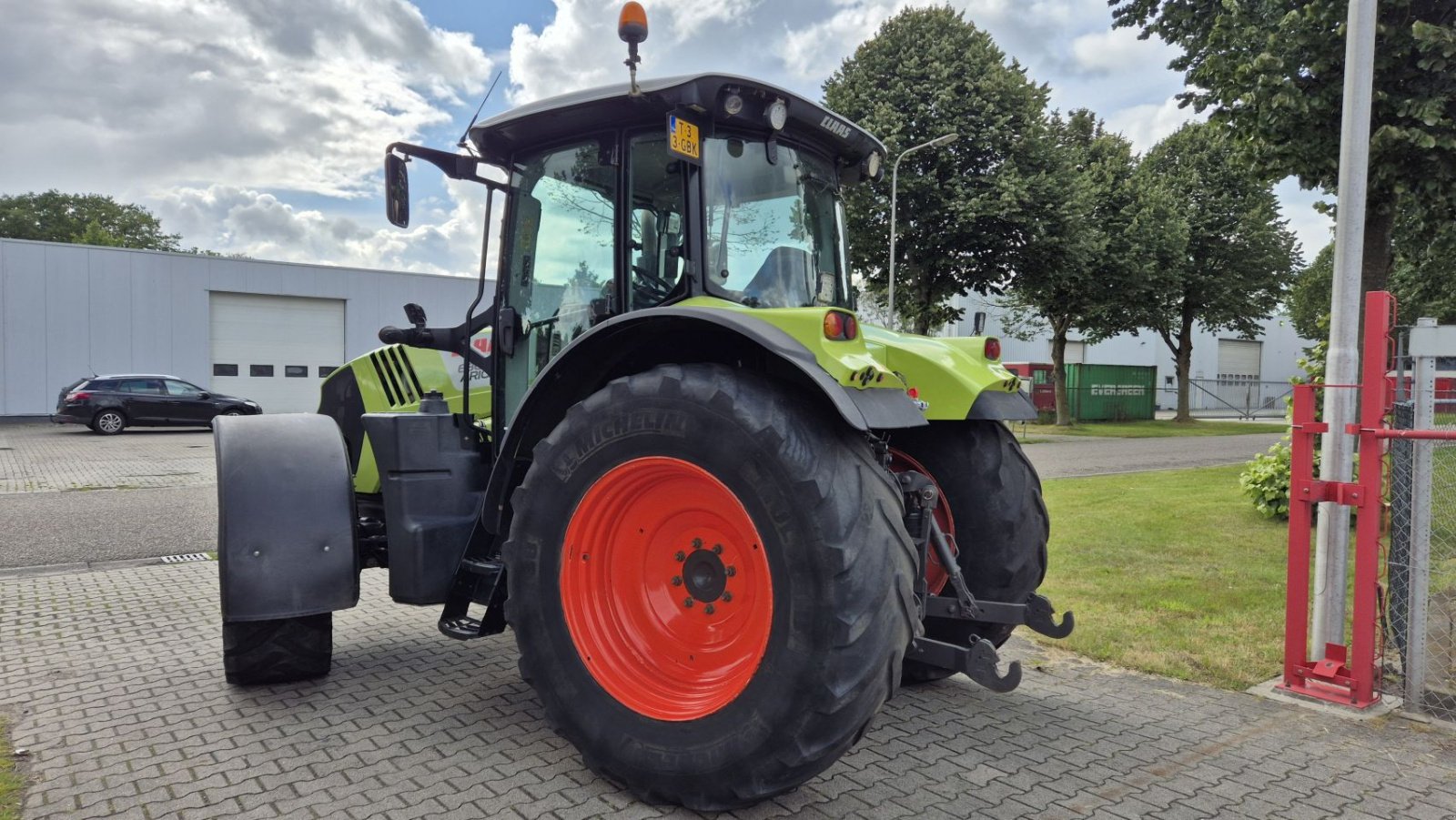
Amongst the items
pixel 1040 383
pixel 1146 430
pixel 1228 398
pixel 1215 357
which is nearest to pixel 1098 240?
pixel 1146 430

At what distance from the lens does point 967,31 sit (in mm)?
20641

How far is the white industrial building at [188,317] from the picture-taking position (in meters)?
25.4

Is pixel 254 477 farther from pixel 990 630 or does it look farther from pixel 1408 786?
pixel 1408 786

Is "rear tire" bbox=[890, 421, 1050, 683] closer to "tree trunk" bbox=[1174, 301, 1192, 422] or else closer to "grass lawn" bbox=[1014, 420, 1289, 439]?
"grass lawn" bbox=[1014, 420, 1289, 439]

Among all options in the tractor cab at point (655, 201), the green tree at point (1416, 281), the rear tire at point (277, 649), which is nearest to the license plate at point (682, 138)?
the tractor cab at point (655, 201)

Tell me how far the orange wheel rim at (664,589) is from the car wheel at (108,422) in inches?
902

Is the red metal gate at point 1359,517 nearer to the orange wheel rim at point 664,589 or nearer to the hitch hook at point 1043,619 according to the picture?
the hitch hook at point 1043,619

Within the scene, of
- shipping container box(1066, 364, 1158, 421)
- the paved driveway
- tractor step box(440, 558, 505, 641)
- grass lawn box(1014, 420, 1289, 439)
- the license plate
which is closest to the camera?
the license plate

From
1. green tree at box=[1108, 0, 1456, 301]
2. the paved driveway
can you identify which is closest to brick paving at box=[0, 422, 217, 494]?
the paved driveway

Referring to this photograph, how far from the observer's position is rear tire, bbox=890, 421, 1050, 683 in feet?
13.3

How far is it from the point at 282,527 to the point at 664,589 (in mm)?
1769

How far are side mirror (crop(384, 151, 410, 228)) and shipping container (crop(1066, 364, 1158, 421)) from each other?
1220 inches

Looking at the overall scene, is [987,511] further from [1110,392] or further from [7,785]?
[1110,392]

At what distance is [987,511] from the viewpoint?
4.06 meters
